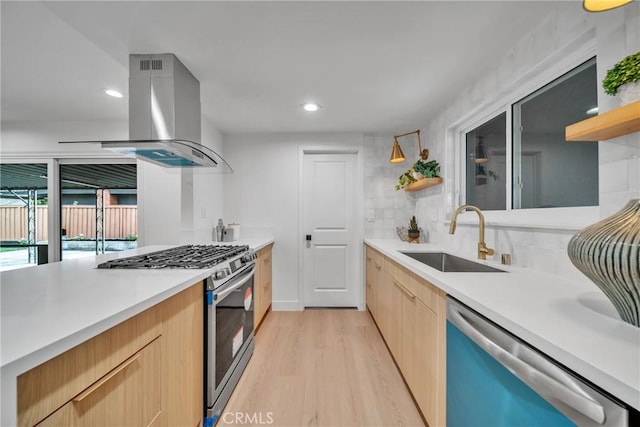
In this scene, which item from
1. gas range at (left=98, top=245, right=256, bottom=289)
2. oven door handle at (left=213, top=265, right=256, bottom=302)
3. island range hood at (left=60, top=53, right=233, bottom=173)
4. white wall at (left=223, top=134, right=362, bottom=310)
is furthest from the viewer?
white wall at (left=223, top=134, right=362, bottom=310)

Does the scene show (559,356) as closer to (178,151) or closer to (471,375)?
(471,375)

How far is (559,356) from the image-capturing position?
59 cm

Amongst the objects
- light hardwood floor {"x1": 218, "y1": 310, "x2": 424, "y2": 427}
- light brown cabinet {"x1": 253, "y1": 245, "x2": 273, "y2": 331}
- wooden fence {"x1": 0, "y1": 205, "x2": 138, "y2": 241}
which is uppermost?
wooden fence {"x1": 0, "y1": 205, "x2": 138, "y2": 241}

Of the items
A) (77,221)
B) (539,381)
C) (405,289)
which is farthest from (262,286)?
(539,381)

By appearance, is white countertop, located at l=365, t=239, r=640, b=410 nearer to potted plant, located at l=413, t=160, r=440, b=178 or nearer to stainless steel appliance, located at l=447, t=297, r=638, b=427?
stainless steel appliance, located at l=447, t=297, r=638, b=427

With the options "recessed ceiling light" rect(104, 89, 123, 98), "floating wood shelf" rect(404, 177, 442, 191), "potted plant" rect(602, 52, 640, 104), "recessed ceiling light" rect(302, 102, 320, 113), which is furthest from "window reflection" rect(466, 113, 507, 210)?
"recessed ceiling light" rect(104, 89, 123, 98)

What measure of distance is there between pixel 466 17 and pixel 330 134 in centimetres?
213

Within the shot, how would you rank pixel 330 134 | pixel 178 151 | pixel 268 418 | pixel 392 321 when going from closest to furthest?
pixel 268 418 < pixel 178 151 < pixel 392 321 < pixel 330 134

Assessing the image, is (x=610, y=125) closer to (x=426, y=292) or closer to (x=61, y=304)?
(x=426, y=292)

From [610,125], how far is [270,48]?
5.30ft

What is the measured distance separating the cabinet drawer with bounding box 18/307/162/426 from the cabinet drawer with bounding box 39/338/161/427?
21 millimetres

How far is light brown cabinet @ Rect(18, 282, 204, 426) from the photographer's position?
636 mm

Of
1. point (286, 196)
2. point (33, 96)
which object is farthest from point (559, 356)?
point (33, 96)

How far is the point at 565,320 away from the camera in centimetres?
72
